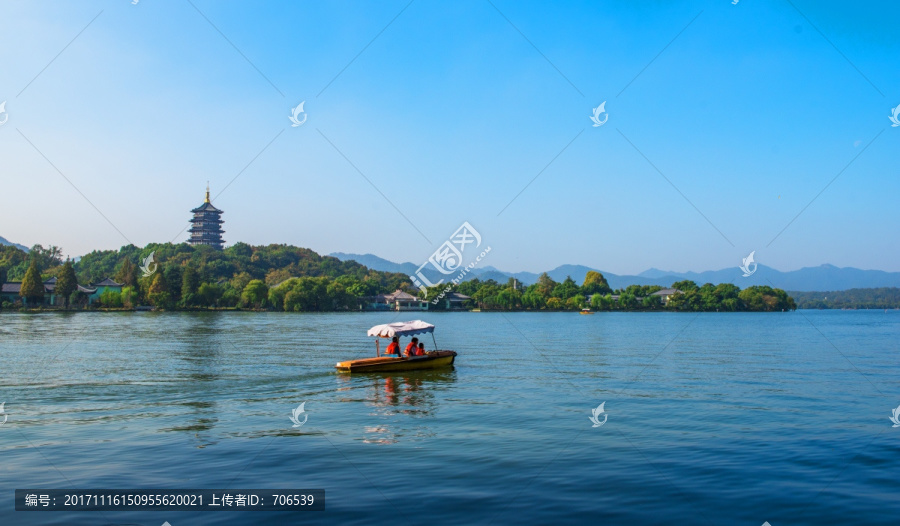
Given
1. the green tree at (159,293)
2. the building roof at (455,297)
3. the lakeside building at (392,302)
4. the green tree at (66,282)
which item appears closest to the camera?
the green tree at (66,282)

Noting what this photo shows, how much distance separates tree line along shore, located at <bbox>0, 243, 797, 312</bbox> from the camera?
336 ft

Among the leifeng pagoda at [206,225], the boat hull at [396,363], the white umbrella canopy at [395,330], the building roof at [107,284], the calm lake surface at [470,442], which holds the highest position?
the leifeng pagoda at [206,225]

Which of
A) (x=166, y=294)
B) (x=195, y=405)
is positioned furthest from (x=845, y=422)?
(x=166, y=294)

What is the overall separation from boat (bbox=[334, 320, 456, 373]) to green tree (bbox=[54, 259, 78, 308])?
290 ft

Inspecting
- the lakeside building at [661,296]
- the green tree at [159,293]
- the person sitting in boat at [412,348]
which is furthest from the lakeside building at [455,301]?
the person sitting in boat at [412,348]

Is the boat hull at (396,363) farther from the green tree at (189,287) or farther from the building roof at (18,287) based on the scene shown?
the building roof at (18,287)

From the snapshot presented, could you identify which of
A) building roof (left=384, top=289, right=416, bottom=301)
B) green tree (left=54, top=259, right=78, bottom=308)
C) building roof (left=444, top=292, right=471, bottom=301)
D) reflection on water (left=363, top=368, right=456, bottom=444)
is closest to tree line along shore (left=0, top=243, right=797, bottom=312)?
green tree (left=54, top=259, right=78, bottom=308)

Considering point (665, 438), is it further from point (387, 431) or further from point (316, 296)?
point (316, 296)

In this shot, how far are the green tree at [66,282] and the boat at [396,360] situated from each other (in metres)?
88.4

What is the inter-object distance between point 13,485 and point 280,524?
15.7 feet

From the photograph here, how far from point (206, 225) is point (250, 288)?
69.6 m

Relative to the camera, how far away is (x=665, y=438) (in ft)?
45.5

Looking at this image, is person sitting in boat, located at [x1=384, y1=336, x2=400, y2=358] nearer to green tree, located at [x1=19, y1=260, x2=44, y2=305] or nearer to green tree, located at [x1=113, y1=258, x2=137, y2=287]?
green tree, located at [x1=19, y1=260, x2=44, y2=305]

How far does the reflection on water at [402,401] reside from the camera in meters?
14.2
